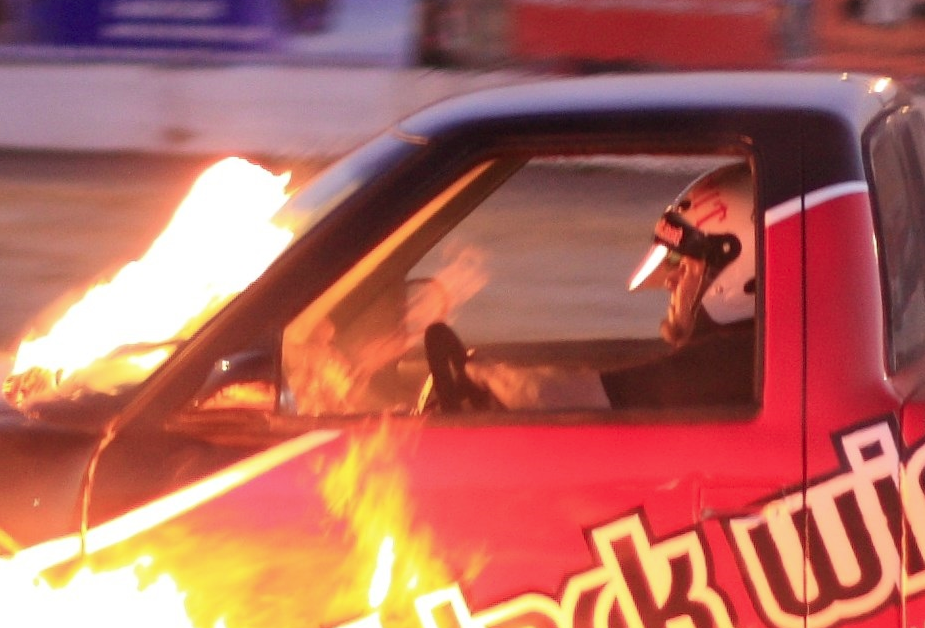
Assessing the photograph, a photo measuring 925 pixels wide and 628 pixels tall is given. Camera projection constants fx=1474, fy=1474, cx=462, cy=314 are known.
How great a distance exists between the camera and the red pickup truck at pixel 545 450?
235 cm

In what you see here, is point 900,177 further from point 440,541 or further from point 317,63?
point 317,63

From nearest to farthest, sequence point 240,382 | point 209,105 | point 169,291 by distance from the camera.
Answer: point 240,382
point 169,291
point 209,105

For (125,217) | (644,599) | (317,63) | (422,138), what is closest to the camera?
(644,599)

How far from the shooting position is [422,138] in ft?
8.62

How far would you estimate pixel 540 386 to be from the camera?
9.36 feet

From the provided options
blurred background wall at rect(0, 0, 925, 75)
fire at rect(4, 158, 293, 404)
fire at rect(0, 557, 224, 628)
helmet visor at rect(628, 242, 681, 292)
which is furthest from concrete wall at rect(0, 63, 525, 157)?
fire at rect(0, 557, 224, 628)

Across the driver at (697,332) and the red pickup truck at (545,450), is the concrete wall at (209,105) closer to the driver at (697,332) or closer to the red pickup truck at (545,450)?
the driver at (697,332)

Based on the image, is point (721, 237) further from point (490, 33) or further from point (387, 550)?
point (490, 33)

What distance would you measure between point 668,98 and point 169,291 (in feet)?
3.52

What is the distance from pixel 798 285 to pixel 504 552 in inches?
25.7

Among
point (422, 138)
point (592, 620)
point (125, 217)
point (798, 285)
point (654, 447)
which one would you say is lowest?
point (125, 217)

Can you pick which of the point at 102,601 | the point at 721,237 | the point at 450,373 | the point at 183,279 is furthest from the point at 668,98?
the point at 102,601

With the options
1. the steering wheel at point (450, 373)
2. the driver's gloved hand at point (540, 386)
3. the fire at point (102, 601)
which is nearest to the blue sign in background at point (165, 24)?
the steering wheel at point (450, 373)

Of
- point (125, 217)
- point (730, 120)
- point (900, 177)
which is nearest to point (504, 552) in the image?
point (730, 120)
